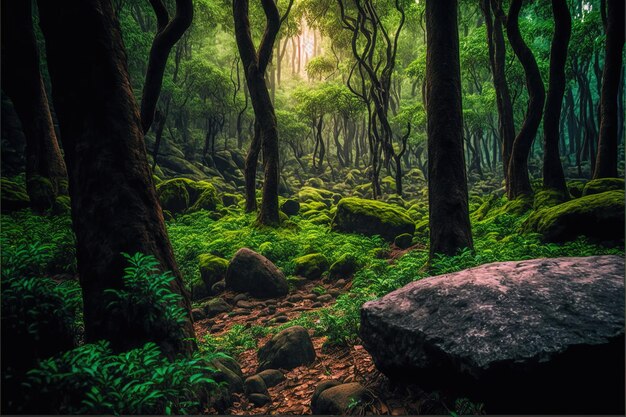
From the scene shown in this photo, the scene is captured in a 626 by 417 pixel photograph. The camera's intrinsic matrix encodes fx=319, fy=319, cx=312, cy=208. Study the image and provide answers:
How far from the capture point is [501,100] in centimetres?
1380

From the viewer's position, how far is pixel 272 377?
3.91m

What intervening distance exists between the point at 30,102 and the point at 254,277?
10832mm

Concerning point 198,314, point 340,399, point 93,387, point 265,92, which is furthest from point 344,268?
point 265,92

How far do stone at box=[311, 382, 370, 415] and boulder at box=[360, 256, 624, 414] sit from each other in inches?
12.6

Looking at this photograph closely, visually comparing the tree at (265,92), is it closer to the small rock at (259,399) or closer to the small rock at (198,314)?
the small rock at (198,314)

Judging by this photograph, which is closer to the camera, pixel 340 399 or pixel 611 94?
pixel 340 399

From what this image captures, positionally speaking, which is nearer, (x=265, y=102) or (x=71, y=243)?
(x=71, y=243)

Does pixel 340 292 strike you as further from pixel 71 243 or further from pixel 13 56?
pixel 13 56

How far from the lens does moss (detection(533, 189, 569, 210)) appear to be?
9250 millimetres

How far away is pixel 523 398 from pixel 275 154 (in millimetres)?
10226

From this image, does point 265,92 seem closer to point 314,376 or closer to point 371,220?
point 371,220

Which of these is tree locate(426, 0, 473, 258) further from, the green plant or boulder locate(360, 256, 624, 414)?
the green plant

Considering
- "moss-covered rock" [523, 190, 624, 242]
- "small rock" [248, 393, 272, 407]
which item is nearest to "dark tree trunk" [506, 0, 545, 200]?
"moss-covered rock" [523, 190, 624, 242]

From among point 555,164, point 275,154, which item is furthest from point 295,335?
point 555,164
